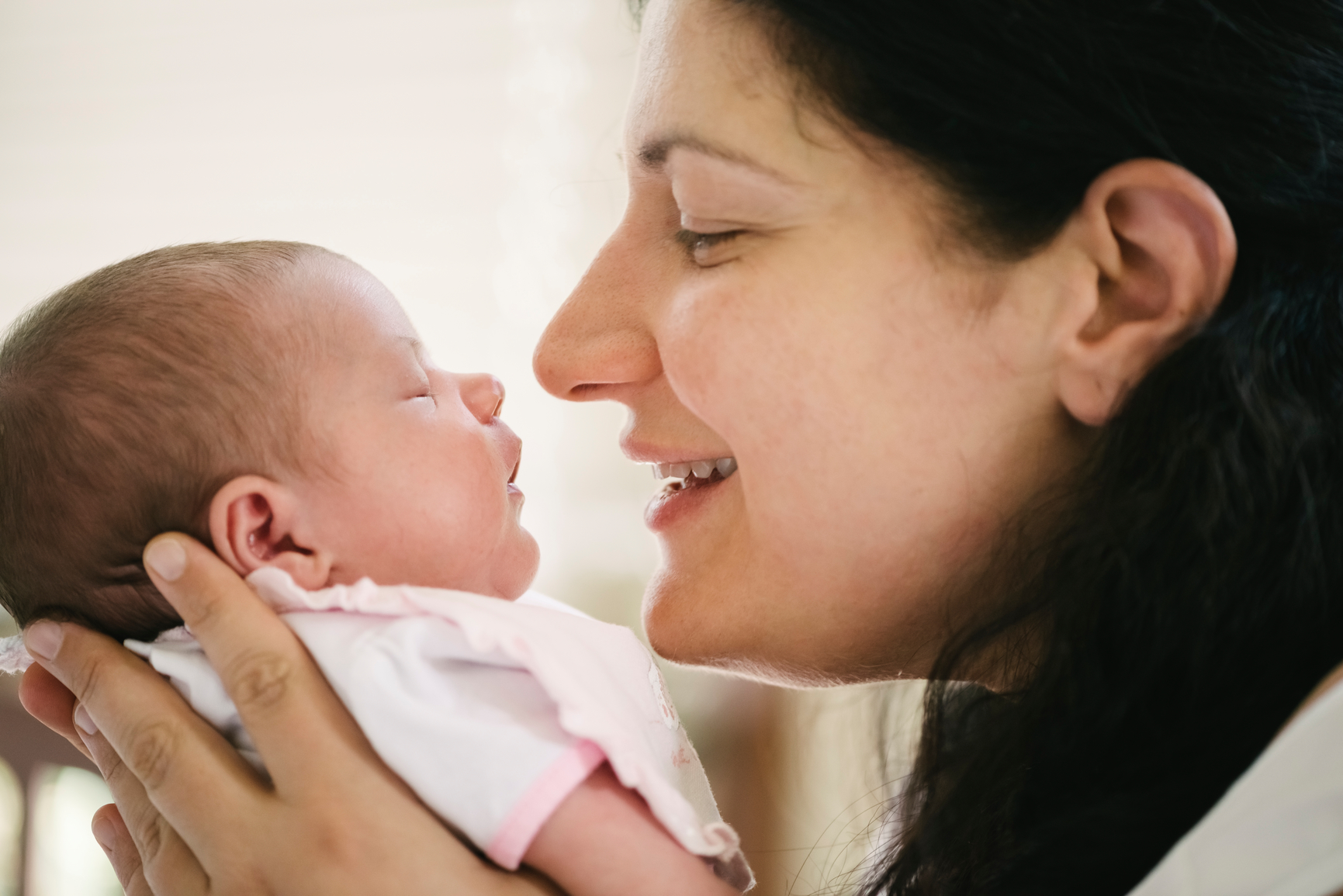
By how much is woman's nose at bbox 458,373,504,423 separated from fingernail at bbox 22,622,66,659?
499 mm

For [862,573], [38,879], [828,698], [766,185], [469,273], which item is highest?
[766,185]

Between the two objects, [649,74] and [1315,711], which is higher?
[649,74]

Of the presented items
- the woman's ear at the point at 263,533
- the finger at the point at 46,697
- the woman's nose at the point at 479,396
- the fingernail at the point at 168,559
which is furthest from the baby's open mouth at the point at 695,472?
the finger at the point at 46,697

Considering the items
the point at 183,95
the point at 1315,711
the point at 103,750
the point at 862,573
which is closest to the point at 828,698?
the point at 862,573

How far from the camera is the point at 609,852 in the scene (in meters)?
0.86

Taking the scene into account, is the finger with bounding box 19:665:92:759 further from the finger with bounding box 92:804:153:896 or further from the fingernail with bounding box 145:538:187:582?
the fingernail with bounding box 145:538:187:582

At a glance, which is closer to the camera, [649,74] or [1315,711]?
[1315,711]

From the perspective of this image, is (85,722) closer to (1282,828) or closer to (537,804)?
(537,804)

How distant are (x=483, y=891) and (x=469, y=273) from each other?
2.57 metres

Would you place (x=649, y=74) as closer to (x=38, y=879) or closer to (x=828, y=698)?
(x=828, y=698)

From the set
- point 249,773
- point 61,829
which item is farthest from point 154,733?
point 61,829

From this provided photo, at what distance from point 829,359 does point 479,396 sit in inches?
18.1

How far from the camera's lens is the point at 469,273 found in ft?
10.5

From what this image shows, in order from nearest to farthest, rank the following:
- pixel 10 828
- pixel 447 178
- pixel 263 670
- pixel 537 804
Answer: pixel 537 804
pixel 263 670
pixel 10 828
pixel 447 178
